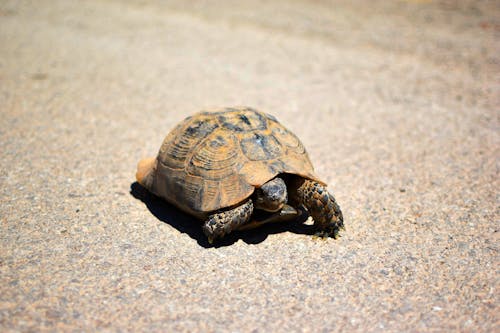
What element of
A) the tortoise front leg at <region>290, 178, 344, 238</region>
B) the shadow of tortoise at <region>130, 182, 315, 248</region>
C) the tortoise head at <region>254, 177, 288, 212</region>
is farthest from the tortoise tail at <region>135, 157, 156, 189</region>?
the tortoise front leg at <region>290, 178, 344, 238</region>

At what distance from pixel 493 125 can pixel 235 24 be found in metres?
6.16

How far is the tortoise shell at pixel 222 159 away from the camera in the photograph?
347 centimetres

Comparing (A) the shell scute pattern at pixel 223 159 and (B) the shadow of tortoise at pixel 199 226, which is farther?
(B) the shadow of tortoise at pixel 199 226

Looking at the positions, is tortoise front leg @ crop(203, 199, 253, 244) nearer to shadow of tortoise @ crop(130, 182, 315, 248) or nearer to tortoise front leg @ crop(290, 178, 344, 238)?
shadow of tortoise @ crop(130, 182, 315, 248)

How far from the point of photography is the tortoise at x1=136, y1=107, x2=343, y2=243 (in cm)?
343

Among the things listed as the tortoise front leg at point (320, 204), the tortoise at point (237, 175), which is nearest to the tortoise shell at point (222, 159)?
the tortoise at point (237, 175)

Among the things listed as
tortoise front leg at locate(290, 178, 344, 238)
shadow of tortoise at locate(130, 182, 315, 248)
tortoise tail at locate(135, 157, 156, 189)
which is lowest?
shadow of tortoise at locate(130, 182, 315, 248)

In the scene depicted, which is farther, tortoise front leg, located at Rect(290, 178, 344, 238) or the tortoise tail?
the tortoise tail

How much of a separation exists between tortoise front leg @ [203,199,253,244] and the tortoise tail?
0.92 metres

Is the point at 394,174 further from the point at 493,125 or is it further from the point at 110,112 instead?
the point at 110,112

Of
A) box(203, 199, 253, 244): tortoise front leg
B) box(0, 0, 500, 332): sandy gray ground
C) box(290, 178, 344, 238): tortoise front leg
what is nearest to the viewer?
box(0, 0, 500, 332): sandy gray ground

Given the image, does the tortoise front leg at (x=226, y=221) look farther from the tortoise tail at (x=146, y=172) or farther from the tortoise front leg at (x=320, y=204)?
the tortoise tail at (x=146, y=172)

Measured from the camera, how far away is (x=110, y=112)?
20.4ft

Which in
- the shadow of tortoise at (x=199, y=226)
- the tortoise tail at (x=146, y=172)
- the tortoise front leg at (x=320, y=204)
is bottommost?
the shadow of tortoise at (x=199, y=226)
